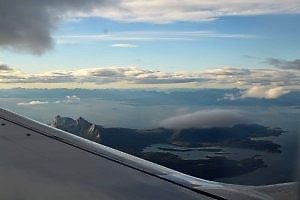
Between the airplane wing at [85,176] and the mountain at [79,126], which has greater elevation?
the mountain at [79,126]

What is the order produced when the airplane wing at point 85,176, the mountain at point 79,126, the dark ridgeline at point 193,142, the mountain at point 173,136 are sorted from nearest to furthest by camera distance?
the airplane wing at point 85,176
the dark ridgeline at point 193,142
the mountain at point 173,136
the mountain at point 79,126

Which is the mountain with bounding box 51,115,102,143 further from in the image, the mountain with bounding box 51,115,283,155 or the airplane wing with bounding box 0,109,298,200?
the airplane wing with bounding box 0,109,298,200

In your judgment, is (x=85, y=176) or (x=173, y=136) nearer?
(x=85, y=176)

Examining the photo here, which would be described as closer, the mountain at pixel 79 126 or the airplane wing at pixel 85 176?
the airplane wing at pixel 85 176

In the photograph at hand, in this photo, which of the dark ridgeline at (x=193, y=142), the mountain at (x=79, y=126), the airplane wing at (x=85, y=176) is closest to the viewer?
the airplane wing at (x=85, y=176)

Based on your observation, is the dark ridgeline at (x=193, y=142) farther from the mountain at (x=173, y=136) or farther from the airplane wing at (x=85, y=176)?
the airplane wing at (x=85, y=176)

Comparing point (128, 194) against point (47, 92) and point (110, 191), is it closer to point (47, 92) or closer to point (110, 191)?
point (110, 191)

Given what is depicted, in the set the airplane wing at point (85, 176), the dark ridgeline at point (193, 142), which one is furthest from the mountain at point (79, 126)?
the airplane wing at point (85, 176)

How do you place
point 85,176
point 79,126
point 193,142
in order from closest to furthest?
point 85,176, point 193,142, point 79,126

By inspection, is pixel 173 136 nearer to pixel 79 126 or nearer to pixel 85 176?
pixel 79 126

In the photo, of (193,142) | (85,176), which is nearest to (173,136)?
(193,142)
